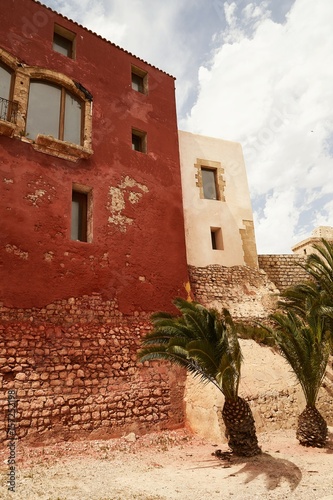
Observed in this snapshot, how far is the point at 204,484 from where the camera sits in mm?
6578

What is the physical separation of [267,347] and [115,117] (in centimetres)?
1035

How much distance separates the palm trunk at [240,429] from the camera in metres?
8.12

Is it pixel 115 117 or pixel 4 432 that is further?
pixel 115 117

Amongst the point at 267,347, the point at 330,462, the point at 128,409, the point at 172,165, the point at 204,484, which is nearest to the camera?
the point at 204,484

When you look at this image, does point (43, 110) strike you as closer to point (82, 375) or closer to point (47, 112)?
point (47, 112)

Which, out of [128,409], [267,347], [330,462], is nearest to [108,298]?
[128,409]

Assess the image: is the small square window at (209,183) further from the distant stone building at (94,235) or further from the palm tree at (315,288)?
the palm tree at (315,288)

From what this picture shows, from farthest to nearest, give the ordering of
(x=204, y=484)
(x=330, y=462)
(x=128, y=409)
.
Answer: (x=128, y=409) < (x=330, y=462) < (x=204, y=484)

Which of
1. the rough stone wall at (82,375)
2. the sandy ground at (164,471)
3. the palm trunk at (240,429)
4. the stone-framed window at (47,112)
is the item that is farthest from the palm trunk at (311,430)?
the stone-framed window at (47,112)

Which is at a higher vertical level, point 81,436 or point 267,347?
point 267,347

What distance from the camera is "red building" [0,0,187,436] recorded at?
9.23m

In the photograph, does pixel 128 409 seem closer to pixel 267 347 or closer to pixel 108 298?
pixel 108 298

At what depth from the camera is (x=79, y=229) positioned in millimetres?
11438

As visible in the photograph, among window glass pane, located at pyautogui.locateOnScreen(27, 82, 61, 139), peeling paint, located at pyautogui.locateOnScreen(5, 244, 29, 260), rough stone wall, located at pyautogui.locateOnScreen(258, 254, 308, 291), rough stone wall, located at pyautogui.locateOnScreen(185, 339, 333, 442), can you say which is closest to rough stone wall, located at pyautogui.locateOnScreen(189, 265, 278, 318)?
rough stone wall, located at pyautogui.locateOnScreen(258, 254, 308, 291)
